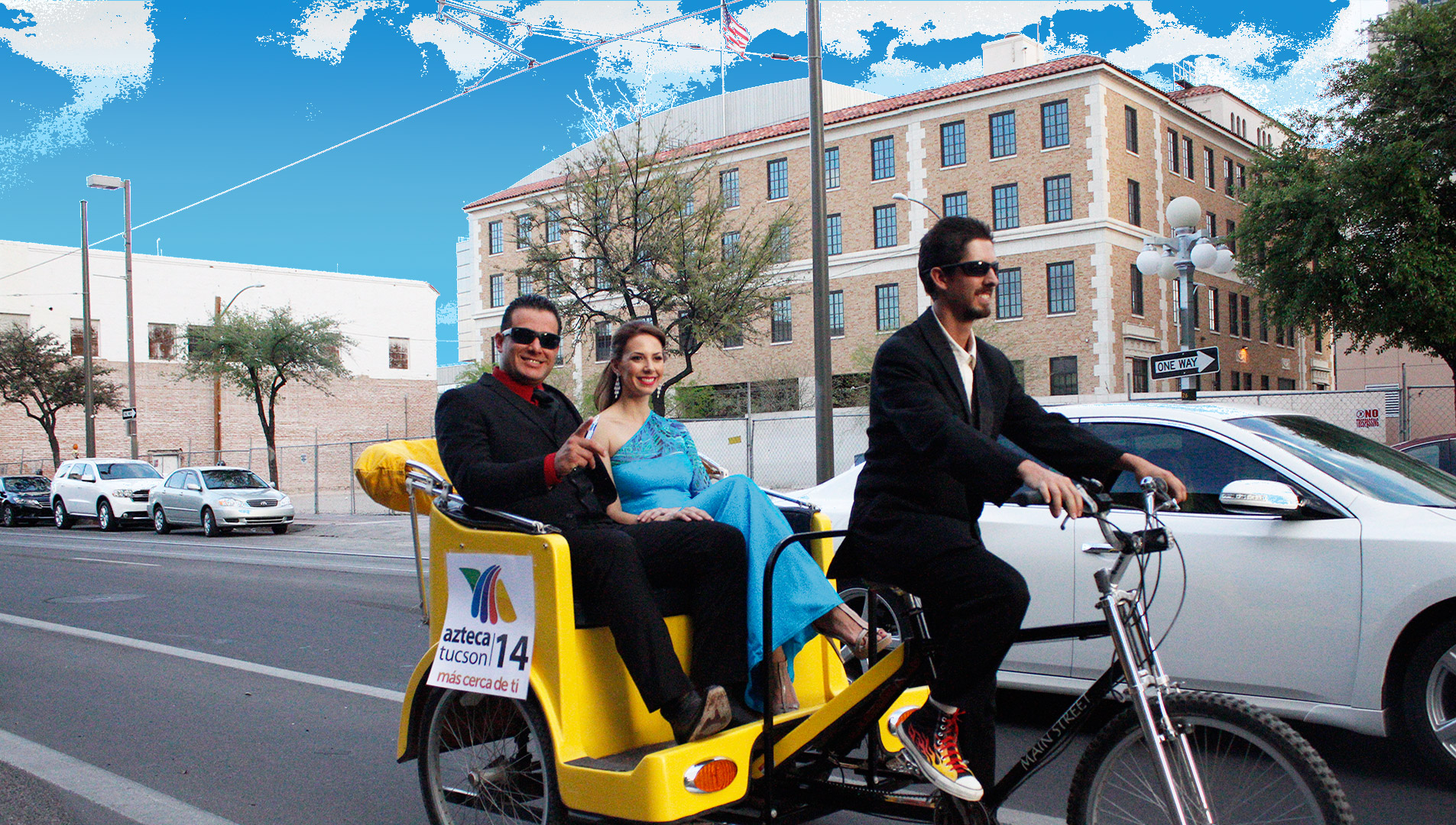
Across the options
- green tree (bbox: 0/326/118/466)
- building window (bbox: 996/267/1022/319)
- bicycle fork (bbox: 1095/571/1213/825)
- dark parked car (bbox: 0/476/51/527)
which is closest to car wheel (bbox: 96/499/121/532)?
dark parked car (bbox: 0/476/51/527)

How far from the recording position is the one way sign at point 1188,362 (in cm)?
1084

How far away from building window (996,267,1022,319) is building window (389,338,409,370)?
33.1m

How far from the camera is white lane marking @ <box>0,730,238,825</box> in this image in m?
4.51

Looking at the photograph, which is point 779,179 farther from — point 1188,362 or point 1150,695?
point 1150,695

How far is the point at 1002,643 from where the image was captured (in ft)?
10.0

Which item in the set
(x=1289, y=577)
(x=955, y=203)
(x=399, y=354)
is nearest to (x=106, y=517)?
(x=1289, y=577)

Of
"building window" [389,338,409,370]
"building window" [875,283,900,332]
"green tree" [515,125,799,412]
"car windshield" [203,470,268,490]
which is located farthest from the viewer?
"building window" [389,338,409,370]

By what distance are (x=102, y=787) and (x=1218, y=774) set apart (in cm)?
446

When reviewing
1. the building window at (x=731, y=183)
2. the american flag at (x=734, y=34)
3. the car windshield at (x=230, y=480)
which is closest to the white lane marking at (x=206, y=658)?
the american flag at (x=734, y=34)

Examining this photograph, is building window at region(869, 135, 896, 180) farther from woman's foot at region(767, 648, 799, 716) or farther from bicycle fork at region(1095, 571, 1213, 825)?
bicycle fork at region(1095, 571, 1213, 825)

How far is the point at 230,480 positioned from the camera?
84.0 ft

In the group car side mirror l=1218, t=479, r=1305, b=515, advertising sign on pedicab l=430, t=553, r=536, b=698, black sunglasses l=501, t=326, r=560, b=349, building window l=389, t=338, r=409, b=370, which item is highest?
building window l=389, t=338, r=409, b=370

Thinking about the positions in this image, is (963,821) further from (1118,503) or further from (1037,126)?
(1037,126)

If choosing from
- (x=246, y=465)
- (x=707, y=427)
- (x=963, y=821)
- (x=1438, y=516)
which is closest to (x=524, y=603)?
(x=963, y=821)
